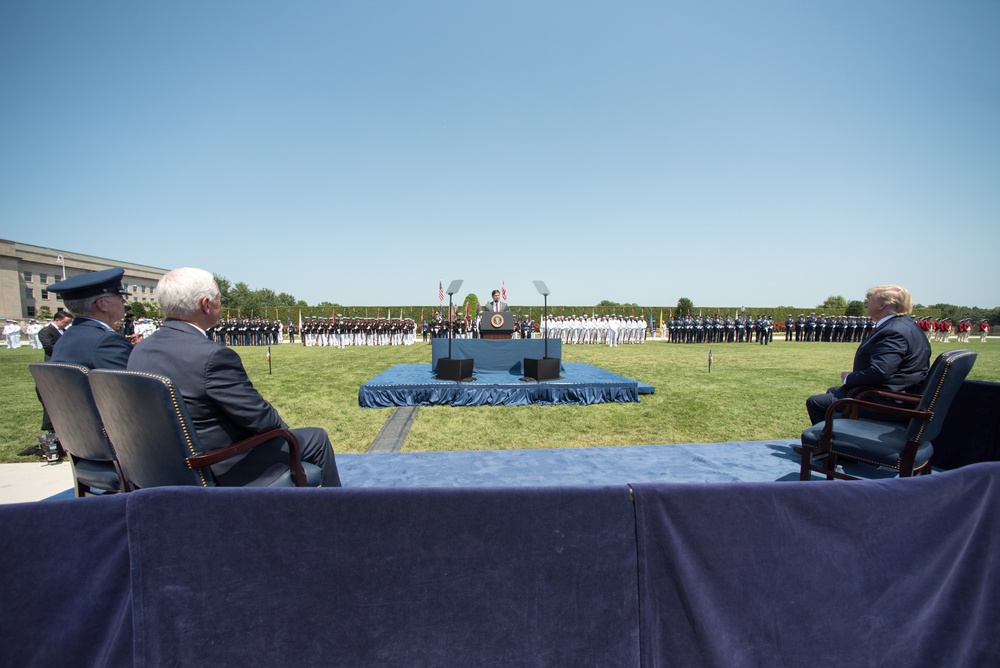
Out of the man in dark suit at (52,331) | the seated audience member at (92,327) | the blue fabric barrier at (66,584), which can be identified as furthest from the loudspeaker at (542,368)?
the blue fabric barrier at (66,584)

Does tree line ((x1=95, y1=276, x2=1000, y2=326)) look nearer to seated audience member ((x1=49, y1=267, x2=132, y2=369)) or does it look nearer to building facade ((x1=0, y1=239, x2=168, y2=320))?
building facade ((x1=0, y1=239, x2=168, y2=320))

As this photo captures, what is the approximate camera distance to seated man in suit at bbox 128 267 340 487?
2.50m

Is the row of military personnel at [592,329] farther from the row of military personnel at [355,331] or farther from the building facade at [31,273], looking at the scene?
the building facade at [31,273]

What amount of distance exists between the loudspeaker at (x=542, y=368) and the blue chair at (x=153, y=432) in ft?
24.7

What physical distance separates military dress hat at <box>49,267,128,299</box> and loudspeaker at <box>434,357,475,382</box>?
22.4 feet

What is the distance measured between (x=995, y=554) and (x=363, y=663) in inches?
102

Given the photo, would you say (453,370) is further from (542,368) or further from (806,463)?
(806,463)

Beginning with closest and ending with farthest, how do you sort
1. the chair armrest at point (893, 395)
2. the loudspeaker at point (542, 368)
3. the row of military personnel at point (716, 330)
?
the chair armrest at point (893, 395) → the loudspeaker at point (542, 368) → the row of military personnel at point (716, 330)

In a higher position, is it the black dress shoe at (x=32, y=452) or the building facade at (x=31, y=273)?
the building facade at (x=31, y=273)

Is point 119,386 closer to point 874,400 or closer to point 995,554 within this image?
point 995,554

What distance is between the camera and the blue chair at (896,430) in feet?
10.2

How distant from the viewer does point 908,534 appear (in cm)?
186

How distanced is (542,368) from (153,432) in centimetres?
796

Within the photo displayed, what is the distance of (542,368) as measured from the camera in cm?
984
